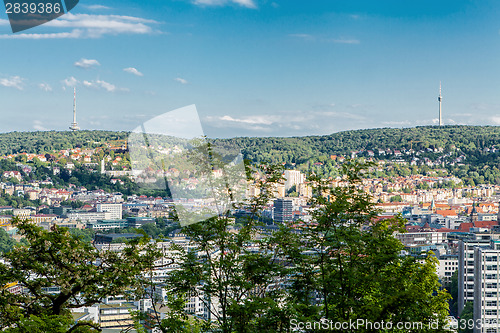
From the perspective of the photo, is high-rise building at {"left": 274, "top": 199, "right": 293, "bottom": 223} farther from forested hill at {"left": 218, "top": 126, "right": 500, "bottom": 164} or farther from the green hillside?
forested hill at {"left": 218, "top": 126, "right": 500, "bottom": 164}

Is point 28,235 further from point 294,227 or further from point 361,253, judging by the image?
point 361,253

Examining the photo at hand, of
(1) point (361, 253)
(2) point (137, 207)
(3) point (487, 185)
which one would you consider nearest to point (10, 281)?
(1) point (361, 253)

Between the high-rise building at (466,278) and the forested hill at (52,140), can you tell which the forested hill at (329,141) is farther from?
the high-rise building at (466,278)

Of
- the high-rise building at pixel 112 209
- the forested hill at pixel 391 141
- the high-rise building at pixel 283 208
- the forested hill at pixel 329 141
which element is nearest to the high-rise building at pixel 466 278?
the high-rise building at pixel 283 208

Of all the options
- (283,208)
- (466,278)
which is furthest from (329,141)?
(466,278)

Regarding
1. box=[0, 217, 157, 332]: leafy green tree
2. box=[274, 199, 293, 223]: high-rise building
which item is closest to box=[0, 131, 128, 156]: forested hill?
box=[274, 199, 293, 223]: high-rise building
